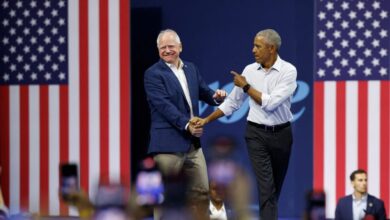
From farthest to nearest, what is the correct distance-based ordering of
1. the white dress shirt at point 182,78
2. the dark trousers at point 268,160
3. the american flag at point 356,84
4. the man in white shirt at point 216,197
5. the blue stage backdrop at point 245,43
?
1. the blue stage backdrop at point 245,43
2. the american flag at point 356,84
3. the white dress shirt at point 182,78
4. the dark trousers at point 268,160
5. the man in white shirt at point 216,197

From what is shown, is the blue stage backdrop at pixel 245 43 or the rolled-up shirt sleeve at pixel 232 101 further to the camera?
the blue stage backdrop at pixel 245 43

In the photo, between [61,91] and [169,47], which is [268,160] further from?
[61,91]

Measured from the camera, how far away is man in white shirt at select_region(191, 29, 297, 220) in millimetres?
3889

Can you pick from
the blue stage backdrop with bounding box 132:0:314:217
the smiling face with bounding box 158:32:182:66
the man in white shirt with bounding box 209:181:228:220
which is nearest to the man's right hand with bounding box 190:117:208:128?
the smiling face with bounding box 158:32:182:66

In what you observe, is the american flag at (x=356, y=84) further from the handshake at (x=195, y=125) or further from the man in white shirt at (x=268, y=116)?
the handshake at (x=195, y=125)

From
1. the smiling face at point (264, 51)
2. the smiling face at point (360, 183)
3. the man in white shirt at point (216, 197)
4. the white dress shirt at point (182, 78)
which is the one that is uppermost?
the smiling face at point (264, 51)

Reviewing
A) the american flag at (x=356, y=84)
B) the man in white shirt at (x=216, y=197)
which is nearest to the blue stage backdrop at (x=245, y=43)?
the american flag at (x=356, y=84)

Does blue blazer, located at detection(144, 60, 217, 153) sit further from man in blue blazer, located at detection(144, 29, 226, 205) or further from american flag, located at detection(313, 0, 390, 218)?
american flag, located at detection(313, 0, 390, 218)

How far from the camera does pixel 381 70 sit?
5758mm

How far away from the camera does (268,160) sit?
395 centimetres

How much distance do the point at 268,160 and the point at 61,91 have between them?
2768mm

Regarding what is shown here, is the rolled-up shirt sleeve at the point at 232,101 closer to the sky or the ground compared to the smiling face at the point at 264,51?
closer to the ground

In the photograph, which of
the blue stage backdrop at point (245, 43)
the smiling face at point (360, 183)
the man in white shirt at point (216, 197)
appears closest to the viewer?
the man in white shirt at point (216, 197)

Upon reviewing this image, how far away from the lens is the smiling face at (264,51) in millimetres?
3902
